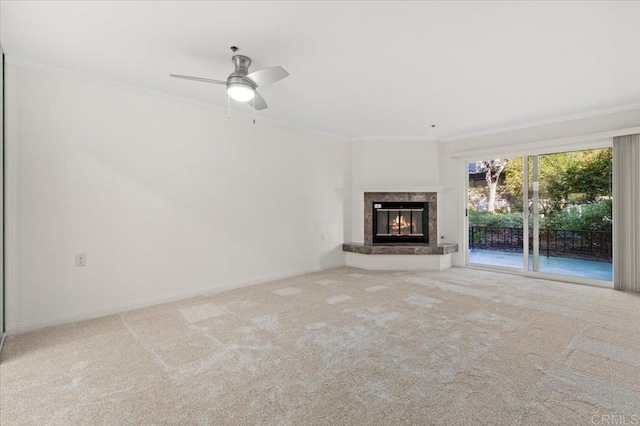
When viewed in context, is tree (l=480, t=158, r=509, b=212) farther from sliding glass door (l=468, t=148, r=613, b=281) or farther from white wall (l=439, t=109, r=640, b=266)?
white wall (l=439, t=109, r=640, b=266)

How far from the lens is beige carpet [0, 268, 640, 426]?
1655 millimetres

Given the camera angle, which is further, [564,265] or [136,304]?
[564,265]

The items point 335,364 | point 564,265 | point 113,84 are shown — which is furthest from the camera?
point 564,265

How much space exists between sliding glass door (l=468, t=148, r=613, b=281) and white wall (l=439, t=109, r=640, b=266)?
247mm

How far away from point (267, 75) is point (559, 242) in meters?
5.08

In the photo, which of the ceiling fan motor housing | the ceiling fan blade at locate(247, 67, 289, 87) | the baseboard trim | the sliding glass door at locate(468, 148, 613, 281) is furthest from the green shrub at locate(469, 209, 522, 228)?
the ceiling fan motor housing

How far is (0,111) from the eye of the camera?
2.53m

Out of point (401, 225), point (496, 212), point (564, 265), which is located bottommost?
point (564, 265)

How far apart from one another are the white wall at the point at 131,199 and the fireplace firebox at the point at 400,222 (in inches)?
68.6

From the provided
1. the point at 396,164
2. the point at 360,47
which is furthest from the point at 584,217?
the point at 360,47

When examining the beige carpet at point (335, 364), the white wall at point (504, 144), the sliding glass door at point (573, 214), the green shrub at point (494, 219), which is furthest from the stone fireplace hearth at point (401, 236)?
the beige carpet at point (335, 364)

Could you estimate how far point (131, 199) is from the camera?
332cm

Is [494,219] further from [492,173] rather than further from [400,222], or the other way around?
[400,222]

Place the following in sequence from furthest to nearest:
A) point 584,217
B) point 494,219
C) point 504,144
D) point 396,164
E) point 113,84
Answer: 1. point 396,164
2. point 494,219
3. point 504,144
4. point 584,217
5. point 113,84
